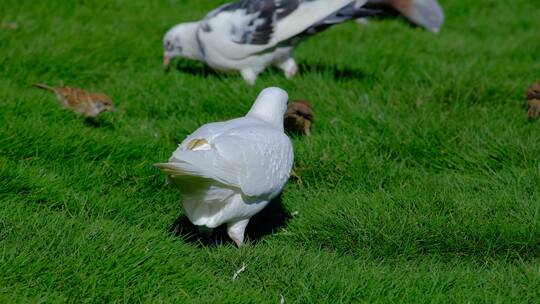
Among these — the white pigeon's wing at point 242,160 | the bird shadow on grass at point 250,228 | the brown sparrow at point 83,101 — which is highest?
the white pigeon's wing at point 242,160

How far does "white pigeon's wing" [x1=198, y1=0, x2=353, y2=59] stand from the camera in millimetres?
6305

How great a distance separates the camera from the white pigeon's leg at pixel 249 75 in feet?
20.9

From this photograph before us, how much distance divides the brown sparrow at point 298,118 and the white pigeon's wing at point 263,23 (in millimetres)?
1016

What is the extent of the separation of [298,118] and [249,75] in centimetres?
113

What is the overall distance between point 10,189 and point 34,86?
1.62 metres

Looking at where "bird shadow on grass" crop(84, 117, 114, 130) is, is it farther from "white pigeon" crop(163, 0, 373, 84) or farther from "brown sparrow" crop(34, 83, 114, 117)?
"white pigeon" crop(163, 0, 373, 84)

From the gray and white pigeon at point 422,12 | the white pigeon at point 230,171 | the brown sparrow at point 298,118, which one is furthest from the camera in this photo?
the gray and white pigeon at point 422,12

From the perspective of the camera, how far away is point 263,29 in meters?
6.37

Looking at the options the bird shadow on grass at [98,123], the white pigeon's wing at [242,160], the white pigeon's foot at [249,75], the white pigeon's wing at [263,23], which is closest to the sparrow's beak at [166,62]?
the white pigeon's wing at [263,23]

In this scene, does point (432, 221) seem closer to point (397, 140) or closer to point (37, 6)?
point (397, 140)

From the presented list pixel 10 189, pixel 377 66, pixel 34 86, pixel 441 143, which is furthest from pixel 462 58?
pixel 10 189

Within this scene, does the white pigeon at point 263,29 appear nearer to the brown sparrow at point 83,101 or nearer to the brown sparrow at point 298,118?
the brown sparrow at point 298,118

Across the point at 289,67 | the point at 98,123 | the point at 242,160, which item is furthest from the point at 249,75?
the point at 242,160

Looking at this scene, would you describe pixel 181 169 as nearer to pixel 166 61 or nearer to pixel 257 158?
pixel 257 158
